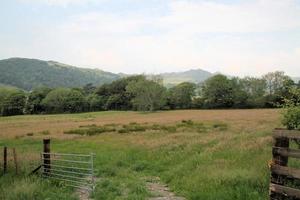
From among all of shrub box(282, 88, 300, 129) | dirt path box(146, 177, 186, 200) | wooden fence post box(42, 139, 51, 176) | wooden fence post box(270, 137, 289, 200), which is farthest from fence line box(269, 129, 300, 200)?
wooden fence post box(42, 139, 51, 176)

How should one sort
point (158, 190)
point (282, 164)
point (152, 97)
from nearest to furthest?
1. point (282, 164)
2. point (158, 190)
3. point (152, 97)

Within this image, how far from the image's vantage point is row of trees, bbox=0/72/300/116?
387ft

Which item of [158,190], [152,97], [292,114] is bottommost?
[158,190]

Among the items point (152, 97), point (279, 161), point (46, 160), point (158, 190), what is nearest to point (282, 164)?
point (279, 161)

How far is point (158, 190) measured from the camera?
1358cm

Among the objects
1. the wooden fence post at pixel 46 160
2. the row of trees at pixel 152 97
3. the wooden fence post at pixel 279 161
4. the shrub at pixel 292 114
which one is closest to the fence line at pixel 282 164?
the wooden fence post at pixel 279 161

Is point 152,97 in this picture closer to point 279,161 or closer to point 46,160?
point 46,160

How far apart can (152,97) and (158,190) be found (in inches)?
4171

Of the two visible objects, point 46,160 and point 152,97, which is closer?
point 46,160

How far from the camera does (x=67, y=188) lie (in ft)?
46.0

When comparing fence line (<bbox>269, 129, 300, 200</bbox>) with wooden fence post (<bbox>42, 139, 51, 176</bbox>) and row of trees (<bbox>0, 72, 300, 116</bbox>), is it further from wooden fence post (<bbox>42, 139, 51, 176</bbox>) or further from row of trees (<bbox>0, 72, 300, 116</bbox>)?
row of trees (<bbox>0, 72, 300, 116</bbox>)

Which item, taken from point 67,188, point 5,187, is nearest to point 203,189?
point 67,188

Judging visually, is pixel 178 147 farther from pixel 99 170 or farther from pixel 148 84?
pixel 148 84

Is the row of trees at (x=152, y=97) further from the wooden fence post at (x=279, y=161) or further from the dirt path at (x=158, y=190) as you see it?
the wooden fence post at (x=279, y=161)
